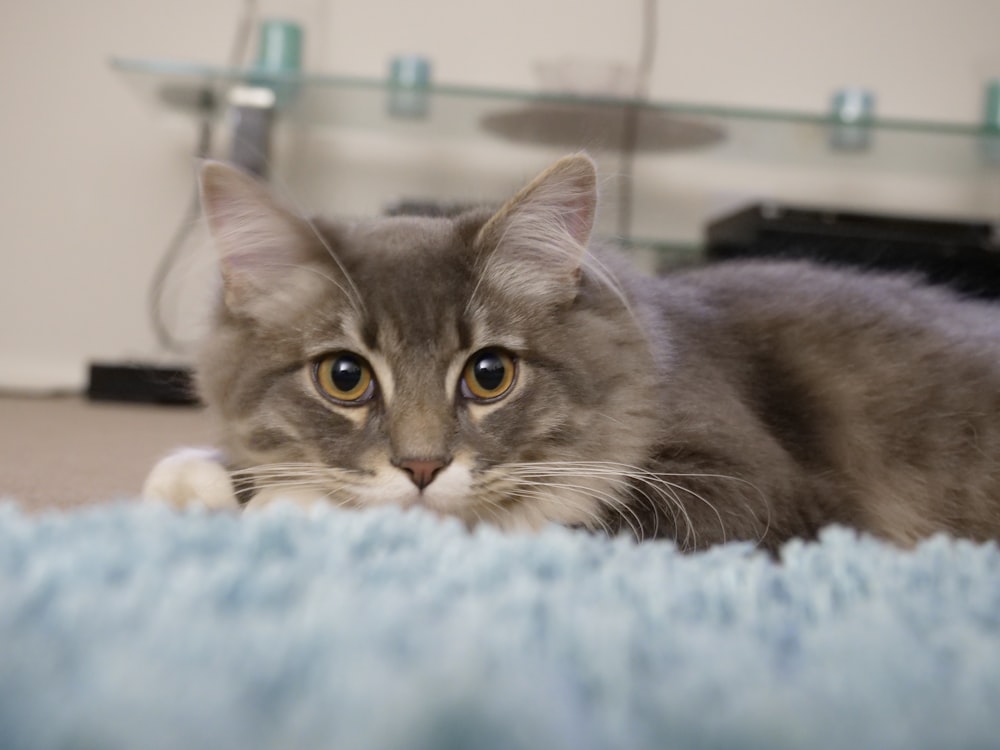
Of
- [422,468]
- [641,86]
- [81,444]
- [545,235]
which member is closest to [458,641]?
[422,468]

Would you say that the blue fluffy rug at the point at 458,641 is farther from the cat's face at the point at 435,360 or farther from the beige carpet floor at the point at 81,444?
the beige carpet floor at the point at 81,444

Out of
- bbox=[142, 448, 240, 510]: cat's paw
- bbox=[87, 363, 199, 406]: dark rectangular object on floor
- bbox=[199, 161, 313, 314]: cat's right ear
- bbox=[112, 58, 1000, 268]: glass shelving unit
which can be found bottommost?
bbox=[87, 363, 199, 406]: dark rectangular object on floor

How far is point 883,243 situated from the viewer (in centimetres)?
278

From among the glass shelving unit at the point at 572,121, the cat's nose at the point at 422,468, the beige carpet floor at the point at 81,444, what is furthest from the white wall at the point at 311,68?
the cat's nose at the point at 422,468

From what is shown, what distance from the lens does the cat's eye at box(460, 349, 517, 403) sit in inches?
41.3

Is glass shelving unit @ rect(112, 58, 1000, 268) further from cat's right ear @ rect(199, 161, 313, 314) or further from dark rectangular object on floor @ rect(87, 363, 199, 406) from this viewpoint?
cat's right ear @ rect(199, 161, 313, 314)

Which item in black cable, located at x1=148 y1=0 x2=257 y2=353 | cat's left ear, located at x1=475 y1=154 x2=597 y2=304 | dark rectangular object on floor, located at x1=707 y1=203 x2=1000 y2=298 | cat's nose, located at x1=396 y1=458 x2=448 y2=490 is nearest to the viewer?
cat's nose, located at x1=396 y1=458 x2=448 y2=490

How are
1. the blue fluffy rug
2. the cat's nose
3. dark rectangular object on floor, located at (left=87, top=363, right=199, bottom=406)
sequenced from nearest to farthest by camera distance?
the blue fluffy rug → the cat's nose → dark rectangular object on floor, located at (left=87, top=363, right=199, bottom=406)

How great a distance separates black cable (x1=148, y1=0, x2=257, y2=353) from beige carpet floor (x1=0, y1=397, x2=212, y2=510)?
0.40m

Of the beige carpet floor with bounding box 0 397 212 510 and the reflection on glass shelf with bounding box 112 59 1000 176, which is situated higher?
the reflection on glass shelf with bounding box 112 59 1000 176

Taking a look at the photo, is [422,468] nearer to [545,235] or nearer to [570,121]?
[545,235]

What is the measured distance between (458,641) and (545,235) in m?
0.76

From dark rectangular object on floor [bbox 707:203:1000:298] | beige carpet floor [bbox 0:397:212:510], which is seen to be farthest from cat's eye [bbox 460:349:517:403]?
dark rectangular object on floor [bbox 707:203:1000:298]

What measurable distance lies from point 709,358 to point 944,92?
3032 mm
